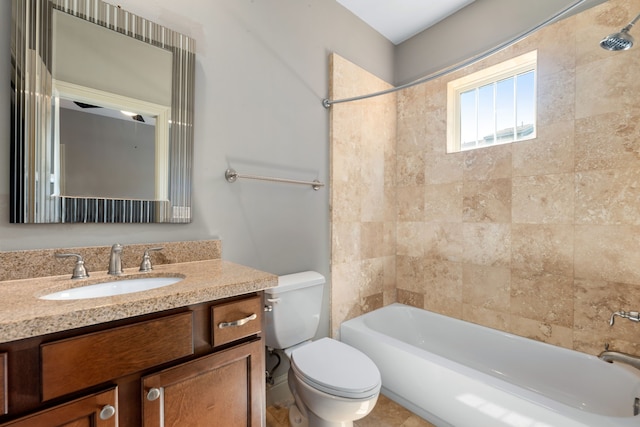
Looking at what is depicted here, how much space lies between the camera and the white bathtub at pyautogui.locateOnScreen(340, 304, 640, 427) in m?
1.25

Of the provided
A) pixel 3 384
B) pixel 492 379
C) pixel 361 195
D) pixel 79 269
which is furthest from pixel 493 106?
pixel 3 384

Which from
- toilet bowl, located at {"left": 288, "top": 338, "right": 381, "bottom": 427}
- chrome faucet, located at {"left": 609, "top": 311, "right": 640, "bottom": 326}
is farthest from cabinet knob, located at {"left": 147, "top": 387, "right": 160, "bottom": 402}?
chrome faucet, located at {"left": 609, "top": 311, "right": 640, "bottom": 326}

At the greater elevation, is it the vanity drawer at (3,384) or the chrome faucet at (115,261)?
the chrome faucet at (115,261)

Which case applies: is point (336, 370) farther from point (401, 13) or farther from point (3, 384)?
point (401, 13)

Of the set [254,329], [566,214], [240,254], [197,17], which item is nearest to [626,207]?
[566,214]

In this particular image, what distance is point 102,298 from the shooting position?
0.78 meters

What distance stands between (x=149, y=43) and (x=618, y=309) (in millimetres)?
2712

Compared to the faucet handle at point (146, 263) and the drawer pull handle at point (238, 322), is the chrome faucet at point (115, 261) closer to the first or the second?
the faucet handle at point (146, 263)

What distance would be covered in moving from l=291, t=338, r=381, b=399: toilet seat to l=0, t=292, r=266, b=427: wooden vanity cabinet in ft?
1.00

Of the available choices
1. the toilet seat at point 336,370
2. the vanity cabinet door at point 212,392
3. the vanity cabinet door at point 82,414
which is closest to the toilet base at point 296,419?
the toilet seat at point 336,370

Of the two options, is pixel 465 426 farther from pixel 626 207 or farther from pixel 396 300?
pixel 626 207

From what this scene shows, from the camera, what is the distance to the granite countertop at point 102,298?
62cm

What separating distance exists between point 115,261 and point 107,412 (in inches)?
22.6

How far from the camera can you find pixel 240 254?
159cm
